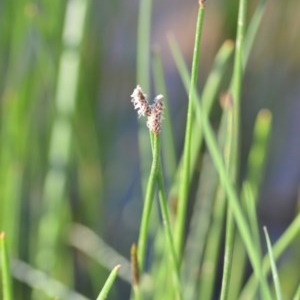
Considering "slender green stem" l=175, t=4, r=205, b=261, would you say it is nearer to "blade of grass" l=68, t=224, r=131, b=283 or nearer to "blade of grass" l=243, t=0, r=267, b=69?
"blade of grass" l=243, t=0, r=267, b=69

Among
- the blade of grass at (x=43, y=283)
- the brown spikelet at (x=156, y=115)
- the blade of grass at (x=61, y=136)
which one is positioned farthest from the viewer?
the blade of grass at (x=61, y=136)

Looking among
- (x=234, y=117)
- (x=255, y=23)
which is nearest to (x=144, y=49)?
(x=255, y=23)

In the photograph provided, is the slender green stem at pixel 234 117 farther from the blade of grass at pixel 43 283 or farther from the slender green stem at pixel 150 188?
the blade of grass at pixel 43 283

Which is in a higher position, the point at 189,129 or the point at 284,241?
the point at 189,129

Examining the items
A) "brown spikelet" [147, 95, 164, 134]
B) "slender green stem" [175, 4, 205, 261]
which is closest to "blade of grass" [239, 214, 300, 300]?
"slender green stem" [175, 4, 205, 261]

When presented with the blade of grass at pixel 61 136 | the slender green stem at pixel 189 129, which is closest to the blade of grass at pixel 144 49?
the blade of grass at pixel 61 136

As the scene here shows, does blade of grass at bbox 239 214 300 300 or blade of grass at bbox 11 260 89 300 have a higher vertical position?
blade of grass at bbox 11 260 89 300

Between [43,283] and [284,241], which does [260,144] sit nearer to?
[284,241]

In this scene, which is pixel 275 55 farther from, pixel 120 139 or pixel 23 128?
pixel 23 128
